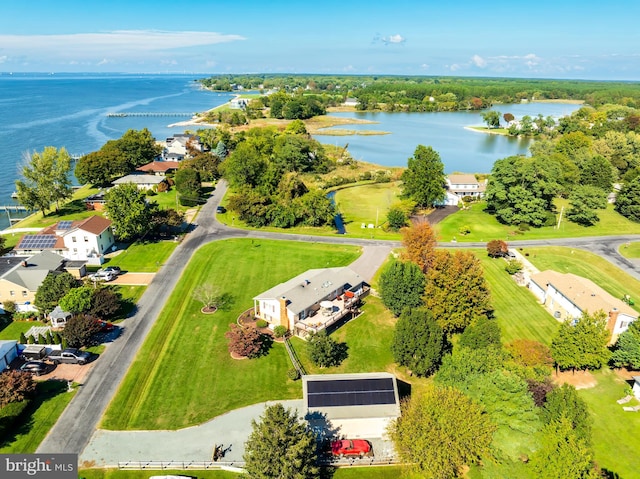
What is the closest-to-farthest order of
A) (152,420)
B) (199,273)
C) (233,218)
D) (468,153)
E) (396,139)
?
(152,420) → (199,273) → (233,218) → (468,153) → (396,139)

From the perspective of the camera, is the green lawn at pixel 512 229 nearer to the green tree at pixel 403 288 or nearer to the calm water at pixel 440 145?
the green tree at pixel 403 288

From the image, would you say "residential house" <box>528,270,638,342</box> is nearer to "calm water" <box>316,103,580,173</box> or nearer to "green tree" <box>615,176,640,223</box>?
"green tree" <box>615,176,640,223</box>

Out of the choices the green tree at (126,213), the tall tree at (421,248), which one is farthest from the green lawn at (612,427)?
the green tree at (126,213)

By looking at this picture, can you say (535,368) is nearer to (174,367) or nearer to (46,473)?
(174,367)

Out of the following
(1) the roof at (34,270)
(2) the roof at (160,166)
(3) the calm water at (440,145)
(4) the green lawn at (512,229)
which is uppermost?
(1) the roof at (34,270)

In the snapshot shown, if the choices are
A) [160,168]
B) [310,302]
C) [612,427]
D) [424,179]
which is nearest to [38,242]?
[310,302]

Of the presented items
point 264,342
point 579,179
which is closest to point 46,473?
point 264,342
